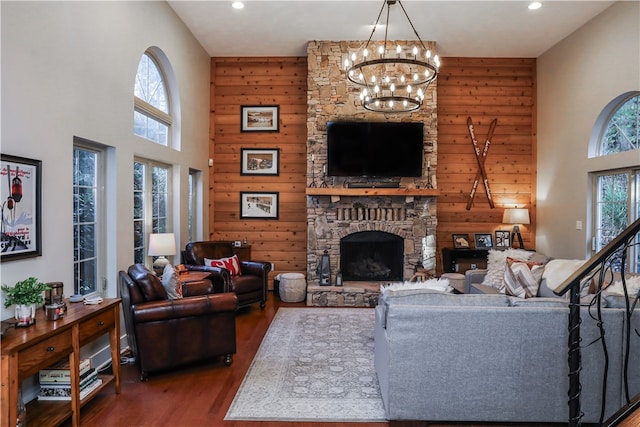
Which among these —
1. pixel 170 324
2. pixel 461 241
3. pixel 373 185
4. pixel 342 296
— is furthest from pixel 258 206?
pixel 170 324

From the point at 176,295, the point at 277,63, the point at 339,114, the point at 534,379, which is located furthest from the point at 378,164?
the point at 534,379

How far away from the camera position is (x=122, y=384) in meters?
3.46

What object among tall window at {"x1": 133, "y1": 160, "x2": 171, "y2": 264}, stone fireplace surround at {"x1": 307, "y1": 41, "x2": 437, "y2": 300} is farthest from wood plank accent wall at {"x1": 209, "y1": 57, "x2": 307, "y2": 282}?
tall window at {"x1": 133, "y1": 160, "x2": 171, "y2": 264}

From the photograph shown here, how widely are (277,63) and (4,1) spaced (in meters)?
4.91

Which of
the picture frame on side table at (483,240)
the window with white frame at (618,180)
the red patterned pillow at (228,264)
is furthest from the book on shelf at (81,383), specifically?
the picture frame on side table at (483,240)

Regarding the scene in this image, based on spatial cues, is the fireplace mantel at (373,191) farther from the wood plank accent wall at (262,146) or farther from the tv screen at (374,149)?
the wood plank accent wall at (262,146)

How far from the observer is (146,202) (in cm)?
503

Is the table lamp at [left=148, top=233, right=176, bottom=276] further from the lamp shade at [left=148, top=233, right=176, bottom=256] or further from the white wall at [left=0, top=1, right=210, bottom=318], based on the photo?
the white wall at [left=0, top=1, right=210, bottom=318]

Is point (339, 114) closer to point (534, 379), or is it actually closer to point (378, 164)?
point (378, 164)

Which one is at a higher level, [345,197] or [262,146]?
[262,146]

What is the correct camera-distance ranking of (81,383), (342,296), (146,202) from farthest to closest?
(342,296) < (146,202) < (81,383)

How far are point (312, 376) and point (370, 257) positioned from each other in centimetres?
346

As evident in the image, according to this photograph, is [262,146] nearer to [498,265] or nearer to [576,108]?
[498,265]

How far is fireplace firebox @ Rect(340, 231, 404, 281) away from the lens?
22.4 feet
